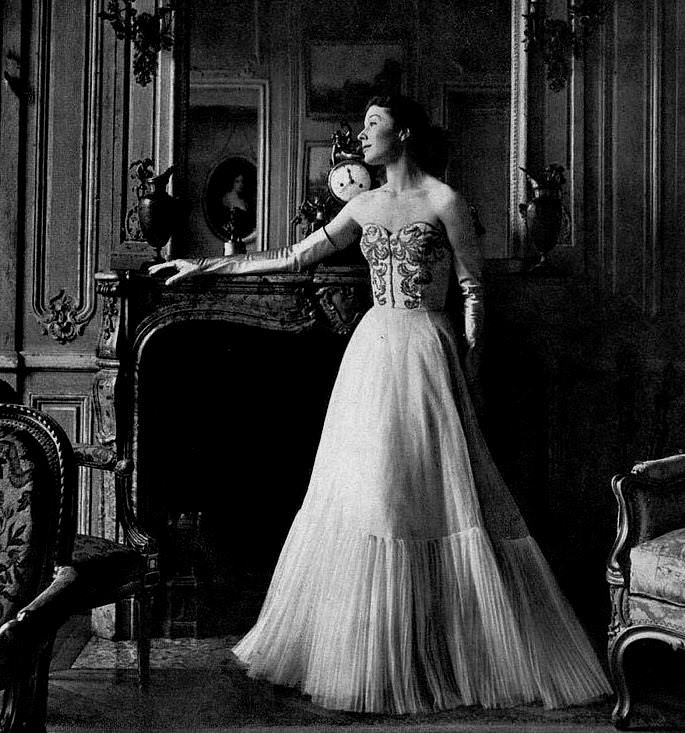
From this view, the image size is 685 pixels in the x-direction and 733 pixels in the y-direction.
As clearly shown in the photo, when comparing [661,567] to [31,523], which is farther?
[661,567]

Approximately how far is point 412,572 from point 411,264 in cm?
98

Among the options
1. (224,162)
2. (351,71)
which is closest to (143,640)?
(224,162)

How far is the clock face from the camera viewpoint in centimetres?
370

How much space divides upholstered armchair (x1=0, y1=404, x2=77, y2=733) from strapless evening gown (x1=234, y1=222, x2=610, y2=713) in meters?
1.04

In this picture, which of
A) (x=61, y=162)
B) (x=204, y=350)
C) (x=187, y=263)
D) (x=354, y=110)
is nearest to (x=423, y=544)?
(x=187, y=263)

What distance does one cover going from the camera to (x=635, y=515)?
2.64 m

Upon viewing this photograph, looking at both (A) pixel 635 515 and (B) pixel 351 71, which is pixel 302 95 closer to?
(B) pixel 351 71

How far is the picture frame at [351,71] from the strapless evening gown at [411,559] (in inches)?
39.2

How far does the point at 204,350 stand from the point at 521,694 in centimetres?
199

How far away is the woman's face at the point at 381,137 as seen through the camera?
2.98m

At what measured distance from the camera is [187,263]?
3.30 metres

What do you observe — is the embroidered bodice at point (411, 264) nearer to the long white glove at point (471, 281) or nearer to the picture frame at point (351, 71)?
the long white glove at point (471, 281)

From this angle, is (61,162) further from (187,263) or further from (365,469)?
(365,469)

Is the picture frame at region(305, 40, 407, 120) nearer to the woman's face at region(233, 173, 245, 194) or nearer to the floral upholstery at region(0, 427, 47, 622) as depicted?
the woman's face at region(233, 173, 245, 194)
